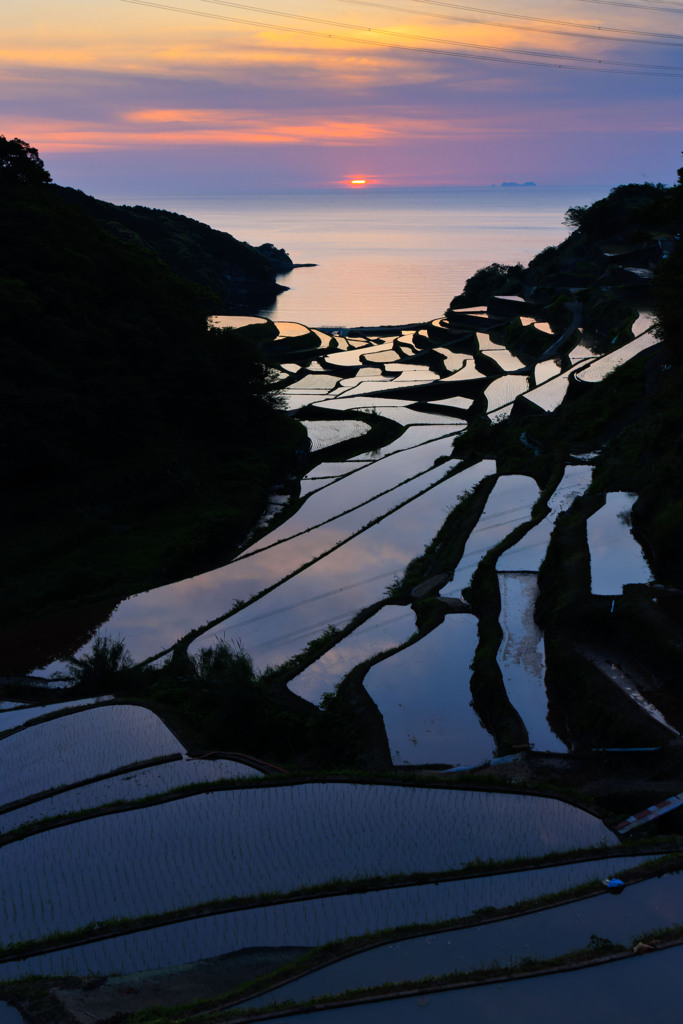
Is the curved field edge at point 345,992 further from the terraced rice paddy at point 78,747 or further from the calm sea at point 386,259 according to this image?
the calm sea at point 386,259

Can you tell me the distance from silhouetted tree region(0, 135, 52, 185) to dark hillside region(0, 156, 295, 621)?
1.30ft

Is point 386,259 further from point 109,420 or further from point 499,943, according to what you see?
point 499,943

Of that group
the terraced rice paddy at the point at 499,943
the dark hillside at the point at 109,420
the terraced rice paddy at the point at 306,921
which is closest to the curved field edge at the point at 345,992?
the terraced rice paddy at the point at 499,943

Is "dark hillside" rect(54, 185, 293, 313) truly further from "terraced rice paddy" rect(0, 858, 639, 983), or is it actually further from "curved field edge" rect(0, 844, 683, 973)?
"terraced rice paddy" rect(0, 858, 639, 983)

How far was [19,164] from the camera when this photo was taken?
22.7 m

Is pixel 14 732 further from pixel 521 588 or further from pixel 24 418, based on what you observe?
pixel 24 418

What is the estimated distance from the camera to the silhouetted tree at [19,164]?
73.3 ft

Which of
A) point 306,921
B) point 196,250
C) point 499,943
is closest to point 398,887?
point 306,921

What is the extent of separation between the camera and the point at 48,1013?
17.0 ft

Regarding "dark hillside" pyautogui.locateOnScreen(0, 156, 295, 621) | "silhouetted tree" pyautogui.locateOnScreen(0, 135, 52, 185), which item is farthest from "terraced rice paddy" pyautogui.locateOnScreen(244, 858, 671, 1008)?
"silhouetted tree" pyautogui.locateOnScreen(0, 135, 52, 185)

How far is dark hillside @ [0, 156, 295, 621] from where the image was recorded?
1644 centimetres

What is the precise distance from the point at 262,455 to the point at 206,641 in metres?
11.7

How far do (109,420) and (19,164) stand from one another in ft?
27.5

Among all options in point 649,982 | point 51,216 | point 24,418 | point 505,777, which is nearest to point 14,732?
point 505,777
